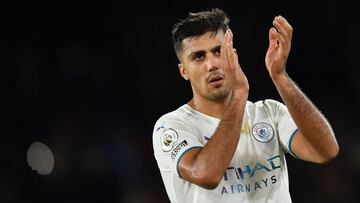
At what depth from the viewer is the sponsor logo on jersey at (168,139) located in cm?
336

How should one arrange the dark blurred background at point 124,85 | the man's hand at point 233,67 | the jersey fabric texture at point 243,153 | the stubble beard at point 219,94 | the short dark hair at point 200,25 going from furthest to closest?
the dark blurred background at point 124,85 < the short dark hair at point 200,25 < the stubble beard at point 219,94 < the jersey fabric texture at point 243,153 < the man's hand at point 233,67

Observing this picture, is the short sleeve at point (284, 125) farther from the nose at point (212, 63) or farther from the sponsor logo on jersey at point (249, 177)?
Answer: the nose at point (212, 63)

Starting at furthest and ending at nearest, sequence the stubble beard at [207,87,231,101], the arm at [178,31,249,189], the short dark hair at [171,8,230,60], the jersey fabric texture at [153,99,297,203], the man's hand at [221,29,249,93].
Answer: the short dark hair at [171,8,230,60] → the stubble beard at [207,87,231,101] → the jersey fabric texture at [153,99,297,203] → the man's hand at [221,29,249,93] → the arm at [178,31,249,189]

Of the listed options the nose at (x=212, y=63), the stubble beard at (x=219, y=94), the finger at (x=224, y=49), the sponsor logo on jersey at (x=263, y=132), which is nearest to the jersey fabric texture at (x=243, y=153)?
the sponsor logo on jersey at (x=263, y=132)

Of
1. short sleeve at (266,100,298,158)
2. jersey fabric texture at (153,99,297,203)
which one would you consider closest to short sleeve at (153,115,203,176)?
→ jersey fabric texture at (153,99,297,203)

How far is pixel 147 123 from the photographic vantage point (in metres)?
7.18

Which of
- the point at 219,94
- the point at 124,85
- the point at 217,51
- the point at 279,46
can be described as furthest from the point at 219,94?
the point at 124,85

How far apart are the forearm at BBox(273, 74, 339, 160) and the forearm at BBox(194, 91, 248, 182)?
0.27m

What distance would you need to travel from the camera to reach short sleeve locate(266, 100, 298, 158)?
3.41m

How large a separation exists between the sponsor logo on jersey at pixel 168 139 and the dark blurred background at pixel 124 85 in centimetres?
319

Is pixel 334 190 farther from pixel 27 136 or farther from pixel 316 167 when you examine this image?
pixel 27 136

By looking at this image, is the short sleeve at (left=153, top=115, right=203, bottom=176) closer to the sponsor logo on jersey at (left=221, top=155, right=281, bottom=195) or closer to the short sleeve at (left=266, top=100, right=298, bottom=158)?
the sponsor logo on jersey at (left=221, top=155, right=281, bottom=195)

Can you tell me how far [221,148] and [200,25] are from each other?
3.05ft

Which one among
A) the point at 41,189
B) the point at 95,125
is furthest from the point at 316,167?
the point at 41,189
